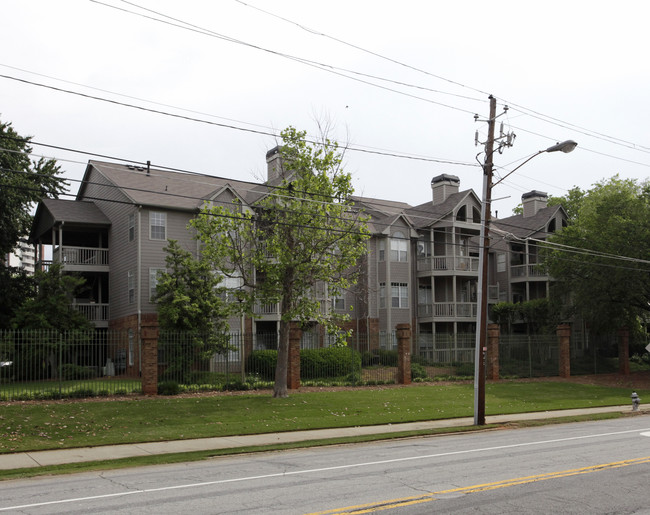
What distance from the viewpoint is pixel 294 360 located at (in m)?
27.4

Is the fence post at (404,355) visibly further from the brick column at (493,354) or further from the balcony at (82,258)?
the balcony at (82,258)

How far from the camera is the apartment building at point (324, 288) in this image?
110 feet

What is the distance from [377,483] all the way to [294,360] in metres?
17.3

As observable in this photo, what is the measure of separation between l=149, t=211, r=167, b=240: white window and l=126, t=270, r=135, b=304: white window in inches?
87.8

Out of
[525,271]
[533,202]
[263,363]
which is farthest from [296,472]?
[533,202]

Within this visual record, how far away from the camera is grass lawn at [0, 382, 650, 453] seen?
17078 millimetres

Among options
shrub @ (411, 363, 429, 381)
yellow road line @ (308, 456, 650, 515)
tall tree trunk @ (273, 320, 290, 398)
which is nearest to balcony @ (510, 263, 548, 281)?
shrub @ (411, 363, 429, 381)

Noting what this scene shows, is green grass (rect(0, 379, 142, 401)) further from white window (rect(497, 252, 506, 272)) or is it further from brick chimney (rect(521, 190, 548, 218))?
brick chimney (rect(521, 190, 548, 218))

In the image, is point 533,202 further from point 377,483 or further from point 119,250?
point 377,483

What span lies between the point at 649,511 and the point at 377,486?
3.64 meters

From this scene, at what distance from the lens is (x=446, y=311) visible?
4288 centimetres

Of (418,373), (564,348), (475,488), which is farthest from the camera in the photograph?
(564,348)

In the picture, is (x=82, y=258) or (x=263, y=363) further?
(x=82, y=258)

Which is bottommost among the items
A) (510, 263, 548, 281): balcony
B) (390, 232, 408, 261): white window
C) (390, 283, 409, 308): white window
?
(390, 283, 409, 308): white window
